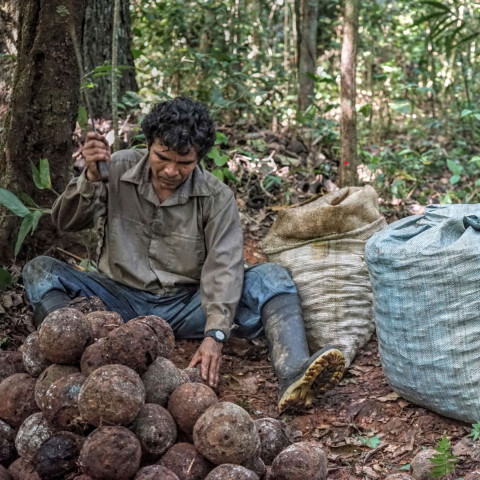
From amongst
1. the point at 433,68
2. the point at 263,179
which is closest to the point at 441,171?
the point at 433,68

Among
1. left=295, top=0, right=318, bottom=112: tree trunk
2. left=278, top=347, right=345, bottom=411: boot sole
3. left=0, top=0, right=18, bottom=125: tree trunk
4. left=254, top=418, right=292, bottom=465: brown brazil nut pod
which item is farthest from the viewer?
left=295, top=0, right=318, bottom=112: tree trunk

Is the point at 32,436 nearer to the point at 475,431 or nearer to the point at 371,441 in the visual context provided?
the point at 371,441

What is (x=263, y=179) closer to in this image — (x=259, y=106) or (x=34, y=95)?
(x=259, y=106)

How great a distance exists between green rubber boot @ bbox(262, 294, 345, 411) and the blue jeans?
98mm

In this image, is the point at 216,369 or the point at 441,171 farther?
the point at 441,171

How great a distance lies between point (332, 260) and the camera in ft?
13.2

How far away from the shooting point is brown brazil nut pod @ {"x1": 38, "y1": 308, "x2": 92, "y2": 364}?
2.53m

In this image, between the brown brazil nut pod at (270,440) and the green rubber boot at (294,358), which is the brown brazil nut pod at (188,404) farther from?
the green rubber boot at (294,358)

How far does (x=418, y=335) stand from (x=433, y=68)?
5.59 m

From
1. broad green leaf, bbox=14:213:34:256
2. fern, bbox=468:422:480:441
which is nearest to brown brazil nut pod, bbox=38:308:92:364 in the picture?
broad green leaf, bbox=14:213:34:256

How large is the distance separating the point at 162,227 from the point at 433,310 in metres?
1.51

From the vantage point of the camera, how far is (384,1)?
931 centimetres

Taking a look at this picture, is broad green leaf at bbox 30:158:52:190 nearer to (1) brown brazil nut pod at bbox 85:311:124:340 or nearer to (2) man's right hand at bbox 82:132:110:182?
(2) man's right hand at bbox 82:132:110:182

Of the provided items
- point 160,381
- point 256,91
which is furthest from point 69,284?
point 256,91
